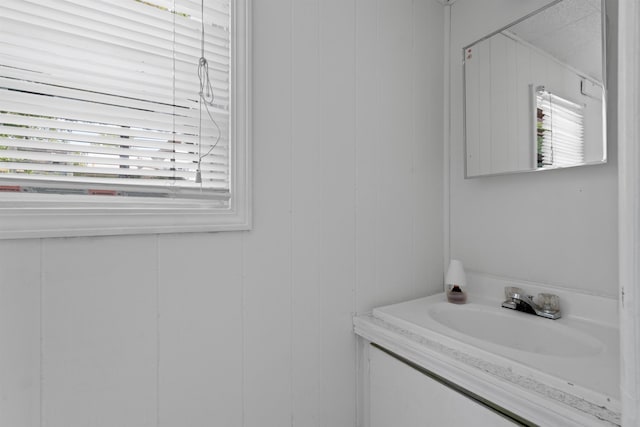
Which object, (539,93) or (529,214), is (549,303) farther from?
(539,93)

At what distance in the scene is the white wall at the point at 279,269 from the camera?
755mm

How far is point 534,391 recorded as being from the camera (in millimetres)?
691

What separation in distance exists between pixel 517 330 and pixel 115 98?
4.60 feet

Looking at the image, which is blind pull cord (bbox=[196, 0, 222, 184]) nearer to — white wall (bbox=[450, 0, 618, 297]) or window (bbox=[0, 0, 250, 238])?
window (bbox=[0, 0, 250, 238])

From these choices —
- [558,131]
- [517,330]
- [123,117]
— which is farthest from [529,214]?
[123,117]

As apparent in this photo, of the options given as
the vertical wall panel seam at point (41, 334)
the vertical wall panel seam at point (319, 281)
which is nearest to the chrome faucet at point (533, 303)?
the vertical wall panel seam at point (319, 281)

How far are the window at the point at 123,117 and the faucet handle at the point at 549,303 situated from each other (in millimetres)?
1028

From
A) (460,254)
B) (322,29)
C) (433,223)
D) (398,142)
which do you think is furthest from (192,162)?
(460,254)

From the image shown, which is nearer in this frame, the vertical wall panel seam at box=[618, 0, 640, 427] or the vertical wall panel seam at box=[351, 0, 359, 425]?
the vertical wall panel seam at box=[618, 0, 640, 427]

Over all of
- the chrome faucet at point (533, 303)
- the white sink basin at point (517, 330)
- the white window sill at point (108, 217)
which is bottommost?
the white sink basin at point (517, 330)

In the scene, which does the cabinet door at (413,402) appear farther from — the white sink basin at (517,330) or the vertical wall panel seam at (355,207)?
the white sink basin at (517,330)

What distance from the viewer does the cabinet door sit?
0.82 m

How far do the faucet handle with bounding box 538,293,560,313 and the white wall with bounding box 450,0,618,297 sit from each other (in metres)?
0.06

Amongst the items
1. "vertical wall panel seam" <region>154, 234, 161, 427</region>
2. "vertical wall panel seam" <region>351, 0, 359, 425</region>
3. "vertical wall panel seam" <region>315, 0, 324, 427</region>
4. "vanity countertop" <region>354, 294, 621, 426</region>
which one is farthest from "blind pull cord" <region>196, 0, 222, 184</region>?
"vanity countertop" <region>354, 294, 621, 426</region>
